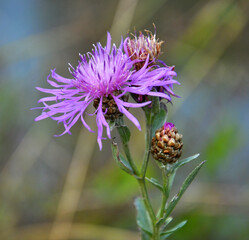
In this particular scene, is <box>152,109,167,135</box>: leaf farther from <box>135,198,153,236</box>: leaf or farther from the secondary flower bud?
<box>135,198,153,236</box>: leaf

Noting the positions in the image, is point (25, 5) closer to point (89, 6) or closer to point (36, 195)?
point (89, 6)

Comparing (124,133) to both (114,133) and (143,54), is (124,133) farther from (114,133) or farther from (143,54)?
(114,133)

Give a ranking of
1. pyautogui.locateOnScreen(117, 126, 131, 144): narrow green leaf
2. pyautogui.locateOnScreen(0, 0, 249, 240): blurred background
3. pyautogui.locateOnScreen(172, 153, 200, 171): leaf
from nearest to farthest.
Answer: pyautogui.locateOnScreen(172, 153, 200, 171): leaf
pyautogui.locateOnScreen(117, 126, 131, 144): narrow green leaf
pyautogui.locateOnScreen(0, 0, 249, 240): blurred background

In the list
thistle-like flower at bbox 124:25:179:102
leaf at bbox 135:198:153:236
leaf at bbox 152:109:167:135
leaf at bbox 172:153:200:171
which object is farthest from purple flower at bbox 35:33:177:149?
leaf at bbox 135:198:153:236

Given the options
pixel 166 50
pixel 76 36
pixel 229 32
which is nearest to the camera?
pixel 229 32

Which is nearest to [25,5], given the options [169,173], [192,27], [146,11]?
[146,11]

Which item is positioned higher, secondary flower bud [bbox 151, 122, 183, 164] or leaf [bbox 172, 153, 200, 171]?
secondary flower bud [bbox 151, 122, 183, 164]
